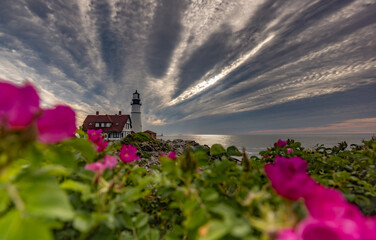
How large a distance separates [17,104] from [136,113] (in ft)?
162

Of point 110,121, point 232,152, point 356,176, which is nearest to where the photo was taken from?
point 232,152

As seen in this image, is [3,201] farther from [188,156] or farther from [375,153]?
[375,153]

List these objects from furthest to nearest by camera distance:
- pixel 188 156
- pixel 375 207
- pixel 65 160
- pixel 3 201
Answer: pixel 375 207 < pixel 188 156 < pixel 65 160 < pixel 3 201

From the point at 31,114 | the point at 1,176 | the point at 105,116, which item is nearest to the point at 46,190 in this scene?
the point at 1,176

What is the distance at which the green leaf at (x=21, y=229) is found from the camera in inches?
19.4

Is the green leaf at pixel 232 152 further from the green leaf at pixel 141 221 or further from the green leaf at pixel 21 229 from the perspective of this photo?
the green leaf at pixel 21 229

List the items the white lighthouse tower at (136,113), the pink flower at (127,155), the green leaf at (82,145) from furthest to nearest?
the white lighthouse tower at (136,113) < the pink flower at (127,155) < the green leaf at (82,145)

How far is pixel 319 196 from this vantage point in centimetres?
56

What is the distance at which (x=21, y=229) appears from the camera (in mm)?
500

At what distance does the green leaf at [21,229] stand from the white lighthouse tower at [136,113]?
47807mm

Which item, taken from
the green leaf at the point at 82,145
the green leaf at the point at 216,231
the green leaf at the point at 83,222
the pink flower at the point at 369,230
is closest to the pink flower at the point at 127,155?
the green leaf at the point at 82,145

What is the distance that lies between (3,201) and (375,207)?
2.30 m

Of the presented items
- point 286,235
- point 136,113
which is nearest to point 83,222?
point 286,235

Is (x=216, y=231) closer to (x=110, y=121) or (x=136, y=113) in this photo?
(x=110, y=121)
